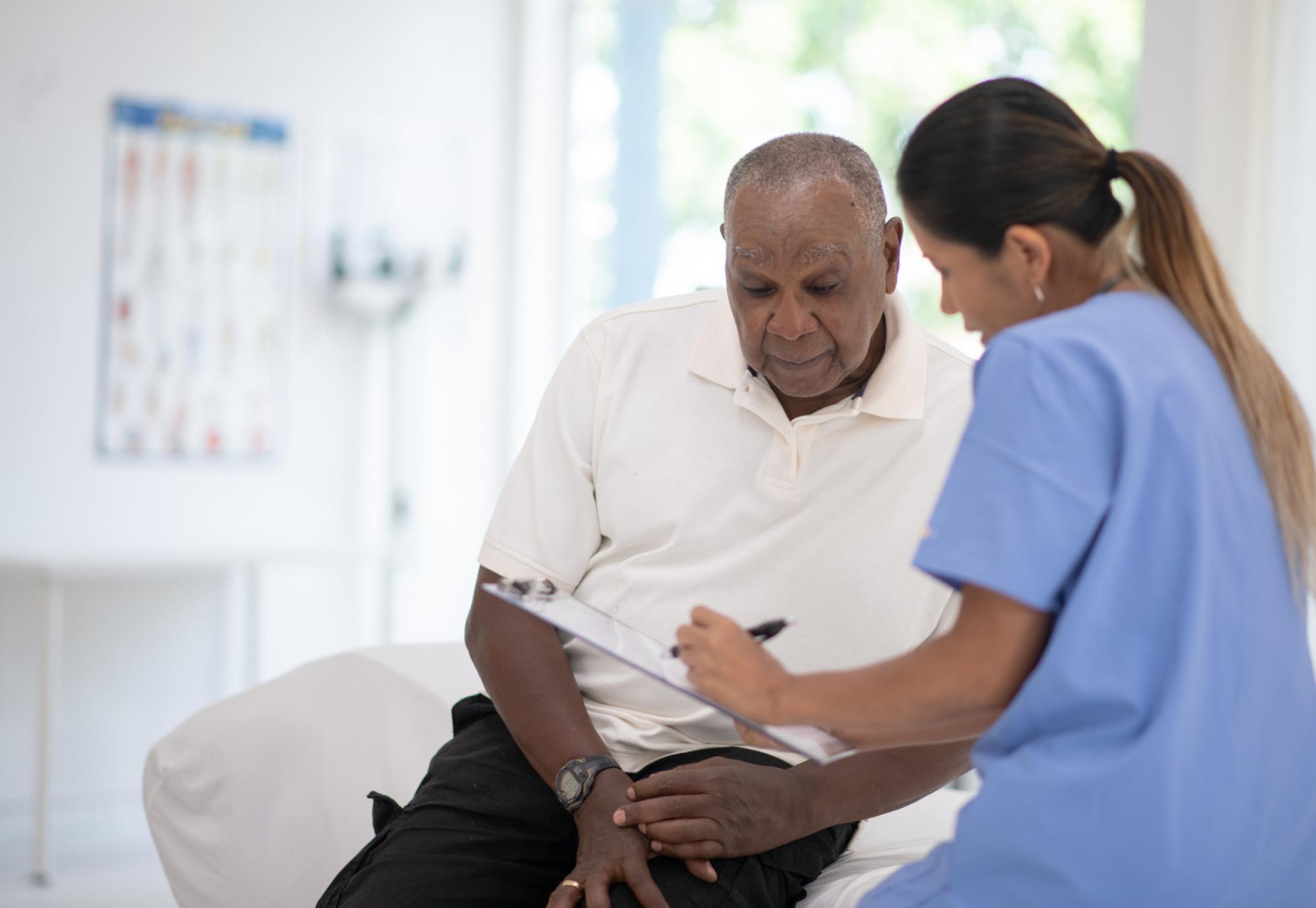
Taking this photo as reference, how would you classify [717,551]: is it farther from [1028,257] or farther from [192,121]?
[192,121]

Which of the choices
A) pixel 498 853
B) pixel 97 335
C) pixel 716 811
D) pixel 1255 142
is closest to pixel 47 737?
pixel 97 335

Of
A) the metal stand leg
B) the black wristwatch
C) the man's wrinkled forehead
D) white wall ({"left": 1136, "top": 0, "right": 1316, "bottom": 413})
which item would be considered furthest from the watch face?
the metal stand leg

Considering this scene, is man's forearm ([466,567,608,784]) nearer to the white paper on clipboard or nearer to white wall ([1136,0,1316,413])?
the white paper on clipboard

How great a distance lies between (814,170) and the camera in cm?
154

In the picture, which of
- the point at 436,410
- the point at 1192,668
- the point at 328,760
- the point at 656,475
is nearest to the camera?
the point at 1192,668

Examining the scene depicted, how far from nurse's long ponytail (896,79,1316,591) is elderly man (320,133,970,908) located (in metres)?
0.43

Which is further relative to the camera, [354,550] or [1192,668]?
[354,550]

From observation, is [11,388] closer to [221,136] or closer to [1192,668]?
[221,136]

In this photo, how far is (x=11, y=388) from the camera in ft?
11.2

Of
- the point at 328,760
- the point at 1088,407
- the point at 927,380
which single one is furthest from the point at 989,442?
the point at 328,760

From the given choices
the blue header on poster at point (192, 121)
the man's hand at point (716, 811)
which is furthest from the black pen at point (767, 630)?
the blue header on poster at point (192, 121)

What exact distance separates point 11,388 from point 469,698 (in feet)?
7.26

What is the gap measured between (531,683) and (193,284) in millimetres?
2502

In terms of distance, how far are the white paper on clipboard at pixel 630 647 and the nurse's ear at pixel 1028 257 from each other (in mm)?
416
